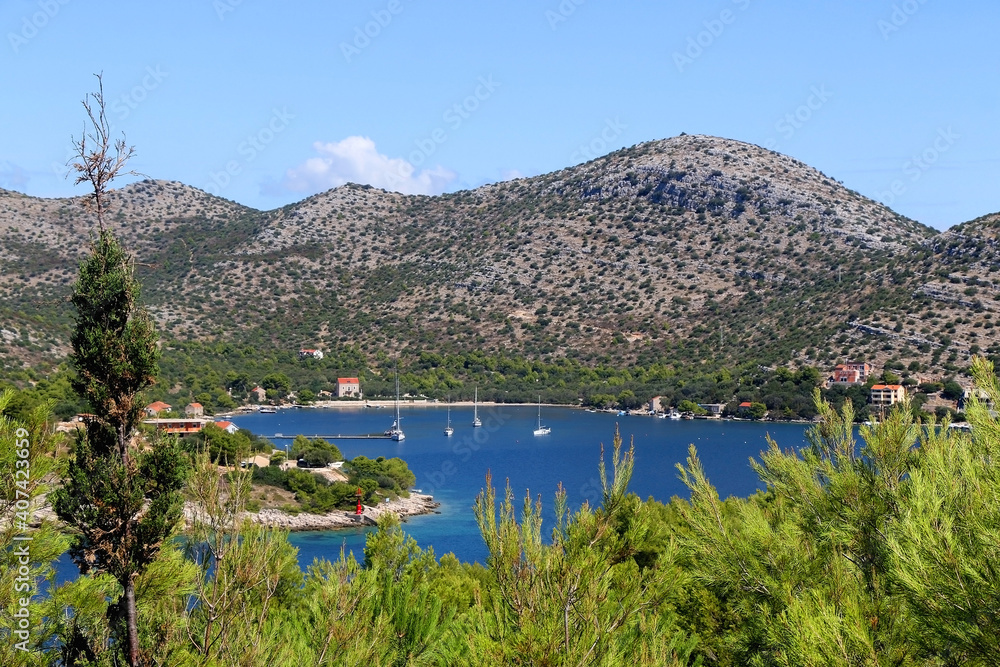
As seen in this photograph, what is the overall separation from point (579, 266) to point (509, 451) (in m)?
38.7

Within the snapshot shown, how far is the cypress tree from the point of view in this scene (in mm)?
6781

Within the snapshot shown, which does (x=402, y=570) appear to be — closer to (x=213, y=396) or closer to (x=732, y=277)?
(x=213, y=396)

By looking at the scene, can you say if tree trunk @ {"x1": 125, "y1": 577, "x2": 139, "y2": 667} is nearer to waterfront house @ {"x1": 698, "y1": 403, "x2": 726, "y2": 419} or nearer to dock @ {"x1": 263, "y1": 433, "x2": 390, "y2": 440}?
dock @ {"x1": 263, "y1": 433, "x2": 390, "y2": 440}

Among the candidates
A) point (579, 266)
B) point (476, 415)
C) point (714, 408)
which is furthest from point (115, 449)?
point (579, 266)

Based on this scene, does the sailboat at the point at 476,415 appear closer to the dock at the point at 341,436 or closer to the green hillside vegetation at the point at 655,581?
the dock at the point at 341,436

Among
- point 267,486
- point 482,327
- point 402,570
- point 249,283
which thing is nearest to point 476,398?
point 482,327

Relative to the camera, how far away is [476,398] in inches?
3125

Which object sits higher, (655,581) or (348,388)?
(348,388)

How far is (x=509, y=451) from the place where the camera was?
6125 centimetres

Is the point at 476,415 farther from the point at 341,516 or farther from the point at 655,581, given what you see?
the point at 655,581

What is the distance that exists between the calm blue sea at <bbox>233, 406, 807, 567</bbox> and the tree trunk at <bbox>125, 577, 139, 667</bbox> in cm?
2157

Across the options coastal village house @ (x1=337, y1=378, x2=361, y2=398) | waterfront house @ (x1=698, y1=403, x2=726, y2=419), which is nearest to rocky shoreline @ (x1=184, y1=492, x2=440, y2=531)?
waterfront house @ (x1=698, y1=403, x2=726, y2=419)

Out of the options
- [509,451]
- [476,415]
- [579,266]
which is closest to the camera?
[509,451]

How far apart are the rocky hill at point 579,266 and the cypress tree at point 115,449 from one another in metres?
65.5
